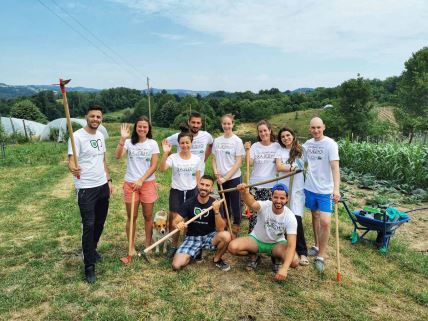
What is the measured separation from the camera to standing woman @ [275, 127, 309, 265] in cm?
475

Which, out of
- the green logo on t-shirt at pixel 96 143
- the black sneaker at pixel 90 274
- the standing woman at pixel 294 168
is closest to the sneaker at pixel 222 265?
the standing woman at pixel 294 168

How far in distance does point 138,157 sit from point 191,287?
6.05ft

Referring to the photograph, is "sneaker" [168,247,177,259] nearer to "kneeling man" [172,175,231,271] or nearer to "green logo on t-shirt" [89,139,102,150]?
"kneeling man" [172,175,231,271]

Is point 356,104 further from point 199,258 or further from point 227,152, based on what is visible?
point 199,258

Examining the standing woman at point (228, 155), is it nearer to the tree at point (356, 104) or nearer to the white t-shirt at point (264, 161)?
the white t-shirt at point (264, 161)

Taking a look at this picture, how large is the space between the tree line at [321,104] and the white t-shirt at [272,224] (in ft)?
9.81

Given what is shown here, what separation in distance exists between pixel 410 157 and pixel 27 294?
1145cm

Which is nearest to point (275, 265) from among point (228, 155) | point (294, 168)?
point (294, 168)

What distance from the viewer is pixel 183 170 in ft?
15.4

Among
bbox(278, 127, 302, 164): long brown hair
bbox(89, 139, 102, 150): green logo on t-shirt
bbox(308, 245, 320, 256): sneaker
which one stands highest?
bbox(89, 139, 102, 150): green logo on t-shirt

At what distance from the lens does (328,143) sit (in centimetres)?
459

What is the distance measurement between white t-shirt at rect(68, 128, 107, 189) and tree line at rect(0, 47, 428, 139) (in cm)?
114

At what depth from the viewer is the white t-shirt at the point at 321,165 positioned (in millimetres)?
4586

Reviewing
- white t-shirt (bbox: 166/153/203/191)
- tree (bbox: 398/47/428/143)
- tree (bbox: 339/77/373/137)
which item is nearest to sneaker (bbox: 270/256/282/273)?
white t-shirt (bbox: 166/153/203/191)
